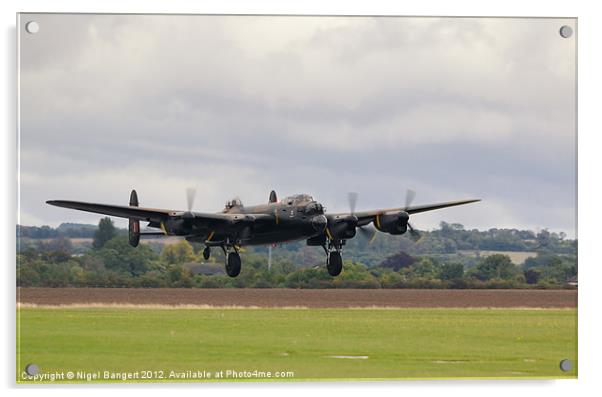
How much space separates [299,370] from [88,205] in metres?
6.16

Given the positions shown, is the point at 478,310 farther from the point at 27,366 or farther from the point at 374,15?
the point at 27,366

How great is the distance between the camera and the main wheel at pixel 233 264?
80.8 feet

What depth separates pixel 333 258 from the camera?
24625 millimetres

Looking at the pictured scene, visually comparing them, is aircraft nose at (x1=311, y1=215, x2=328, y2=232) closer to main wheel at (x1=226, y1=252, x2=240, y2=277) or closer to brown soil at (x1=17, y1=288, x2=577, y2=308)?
brown soil at (x1=17, y1=288, x2=577, y2=308)

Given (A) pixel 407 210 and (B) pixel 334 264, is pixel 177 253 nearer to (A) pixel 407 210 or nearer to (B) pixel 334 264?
(B) pixel 334 264

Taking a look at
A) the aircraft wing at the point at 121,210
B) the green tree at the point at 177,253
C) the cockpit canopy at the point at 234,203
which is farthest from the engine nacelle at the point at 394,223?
the aircraft wing at the point at 121,210

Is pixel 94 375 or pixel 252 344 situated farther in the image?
pixel 252 344

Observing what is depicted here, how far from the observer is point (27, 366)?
63.3ft

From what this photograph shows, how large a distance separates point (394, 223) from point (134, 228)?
23.1 feet

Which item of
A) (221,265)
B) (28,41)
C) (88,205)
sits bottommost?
(221,265)

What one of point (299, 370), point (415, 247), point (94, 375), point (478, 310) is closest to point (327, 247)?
point (415, 247)

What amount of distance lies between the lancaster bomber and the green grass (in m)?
2.36

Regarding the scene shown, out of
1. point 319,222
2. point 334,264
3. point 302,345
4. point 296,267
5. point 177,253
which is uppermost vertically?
point 319,222

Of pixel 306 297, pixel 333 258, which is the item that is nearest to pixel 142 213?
pixel 333 258
